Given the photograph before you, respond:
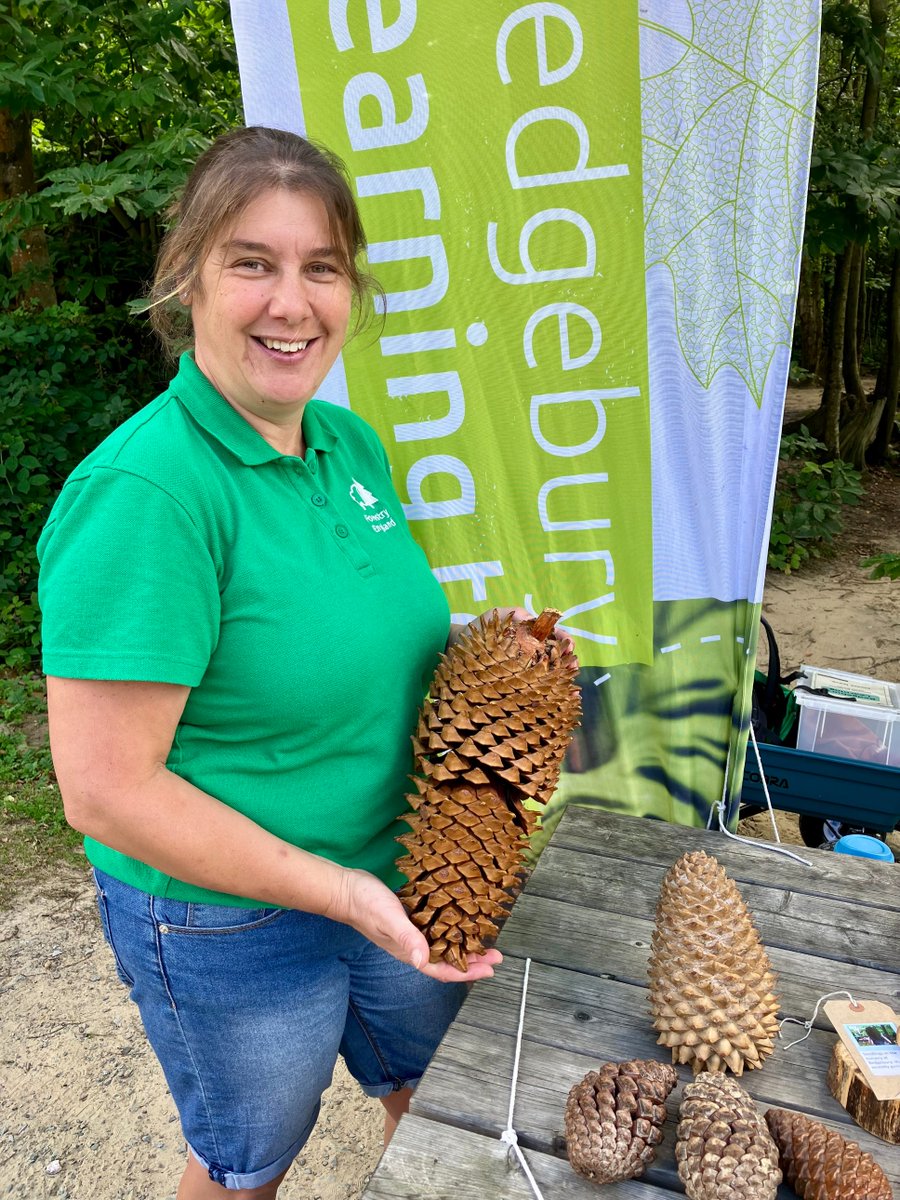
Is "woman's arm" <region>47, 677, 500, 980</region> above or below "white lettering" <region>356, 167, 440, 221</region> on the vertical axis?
below

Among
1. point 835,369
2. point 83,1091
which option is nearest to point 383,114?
point 83,1091

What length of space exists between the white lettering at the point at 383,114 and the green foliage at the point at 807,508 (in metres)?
5.01

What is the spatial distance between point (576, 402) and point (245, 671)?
4.46ft

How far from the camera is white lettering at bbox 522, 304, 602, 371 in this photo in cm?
229

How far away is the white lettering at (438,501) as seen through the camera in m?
2.46

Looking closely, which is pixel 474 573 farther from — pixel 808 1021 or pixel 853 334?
pixel 853 334

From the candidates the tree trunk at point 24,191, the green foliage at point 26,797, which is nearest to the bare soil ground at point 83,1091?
the green foliage at point 26,797

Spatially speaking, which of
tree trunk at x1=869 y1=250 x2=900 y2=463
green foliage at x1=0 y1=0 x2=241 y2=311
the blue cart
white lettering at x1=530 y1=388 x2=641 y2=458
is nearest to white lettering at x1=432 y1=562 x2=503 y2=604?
white lettering at x1=530 y1=388 x2=641 y2=458

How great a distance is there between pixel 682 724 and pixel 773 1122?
1.28 m

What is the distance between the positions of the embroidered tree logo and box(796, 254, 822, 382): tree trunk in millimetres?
11081

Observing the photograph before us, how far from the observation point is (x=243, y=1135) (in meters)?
1.53

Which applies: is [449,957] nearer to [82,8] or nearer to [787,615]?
[82,8]

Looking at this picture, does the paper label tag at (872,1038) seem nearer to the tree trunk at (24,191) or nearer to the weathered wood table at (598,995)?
the weathered wood table at (598,995)

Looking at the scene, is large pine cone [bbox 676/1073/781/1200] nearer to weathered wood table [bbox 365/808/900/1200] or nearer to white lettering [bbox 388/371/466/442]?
weathered wood table [bbox 365/808/900/1200]
